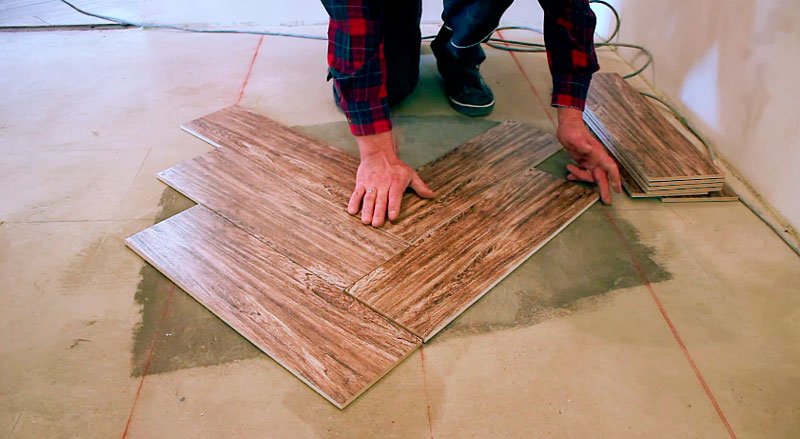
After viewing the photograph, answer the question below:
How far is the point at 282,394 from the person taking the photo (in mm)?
1033

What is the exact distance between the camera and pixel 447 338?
1144mm

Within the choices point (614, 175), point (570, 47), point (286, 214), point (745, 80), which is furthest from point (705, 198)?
point (286, 214)

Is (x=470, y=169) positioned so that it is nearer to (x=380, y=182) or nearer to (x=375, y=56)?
(x=380, y=182)

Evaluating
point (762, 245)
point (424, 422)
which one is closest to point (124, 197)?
point (424, 422)

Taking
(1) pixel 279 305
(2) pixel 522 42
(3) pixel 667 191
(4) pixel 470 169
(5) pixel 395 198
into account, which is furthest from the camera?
(2) pixel 522 42

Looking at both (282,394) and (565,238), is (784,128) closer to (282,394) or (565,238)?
(565,238)

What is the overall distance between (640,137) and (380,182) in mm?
899

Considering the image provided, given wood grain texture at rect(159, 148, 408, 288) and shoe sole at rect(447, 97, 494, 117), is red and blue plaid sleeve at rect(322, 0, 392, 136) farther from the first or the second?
shoe sole at rect(447, 97, 494, 117)

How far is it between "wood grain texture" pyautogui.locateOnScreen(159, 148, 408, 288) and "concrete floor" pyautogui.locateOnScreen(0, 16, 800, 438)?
110mm

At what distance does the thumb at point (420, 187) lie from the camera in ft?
4.95

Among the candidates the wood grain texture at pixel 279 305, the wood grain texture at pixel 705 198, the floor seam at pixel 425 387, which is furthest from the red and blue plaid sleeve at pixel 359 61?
the wood grain texture at pixel 705 198

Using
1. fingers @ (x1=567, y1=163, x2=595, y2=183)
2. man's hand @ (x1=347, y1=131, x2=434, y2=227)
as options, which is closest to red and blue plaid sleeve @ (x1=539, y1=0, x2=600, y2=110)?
fingers @ (x1=567, y1=163, x2=595, y2=183)

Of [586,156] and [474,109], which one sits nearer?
[586,156]

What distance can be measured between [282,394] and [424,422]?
28cm
